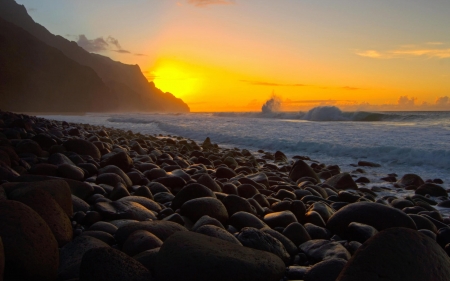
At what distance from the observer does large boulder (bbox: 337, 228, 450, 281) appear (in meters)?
1.54

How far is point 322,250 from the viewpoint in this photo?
2.58 m

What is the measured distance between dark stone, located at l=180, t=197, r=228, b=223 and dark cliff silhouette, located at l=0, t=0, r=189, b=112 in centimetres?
9553

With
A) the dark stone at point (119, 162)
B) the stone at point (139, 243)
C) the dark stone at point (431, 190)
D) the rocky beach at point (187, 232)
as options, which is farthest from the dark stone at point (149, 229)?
the dark stone at point (431, 190)

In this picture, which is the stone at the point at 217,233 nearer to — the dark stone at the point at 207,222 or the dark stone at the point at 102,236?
the dark stone at the point at 207,222

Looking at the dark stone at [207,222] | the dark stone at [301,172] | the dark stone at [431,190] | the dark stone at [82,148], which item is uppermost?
the dark stone at [82,148]

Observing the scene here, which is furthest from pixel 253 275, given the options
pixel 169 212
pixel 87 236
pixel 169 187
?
pixel 169 187

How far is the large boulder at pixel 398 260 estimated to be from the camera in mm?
1539

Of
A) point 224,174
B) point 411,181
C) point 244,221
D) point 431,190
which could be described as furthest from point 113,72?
point 244,221

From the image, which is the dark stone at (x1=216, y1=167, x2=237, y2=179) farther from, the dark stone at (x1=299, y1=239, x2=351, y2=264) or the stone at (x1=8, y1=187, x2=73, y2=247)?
the stone at (x1=8, y1=187, x2=73, y2=247)

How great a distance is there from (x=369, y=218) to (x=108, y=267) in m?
2.35

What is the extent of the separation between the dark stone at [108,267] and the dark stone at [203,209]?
1277 millimetres

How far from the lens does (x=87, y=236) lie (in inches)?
86.8

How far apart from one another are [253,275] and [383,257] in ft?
2.03

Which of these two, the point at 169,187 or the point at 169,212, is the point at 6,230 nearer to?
the point at 169,212
